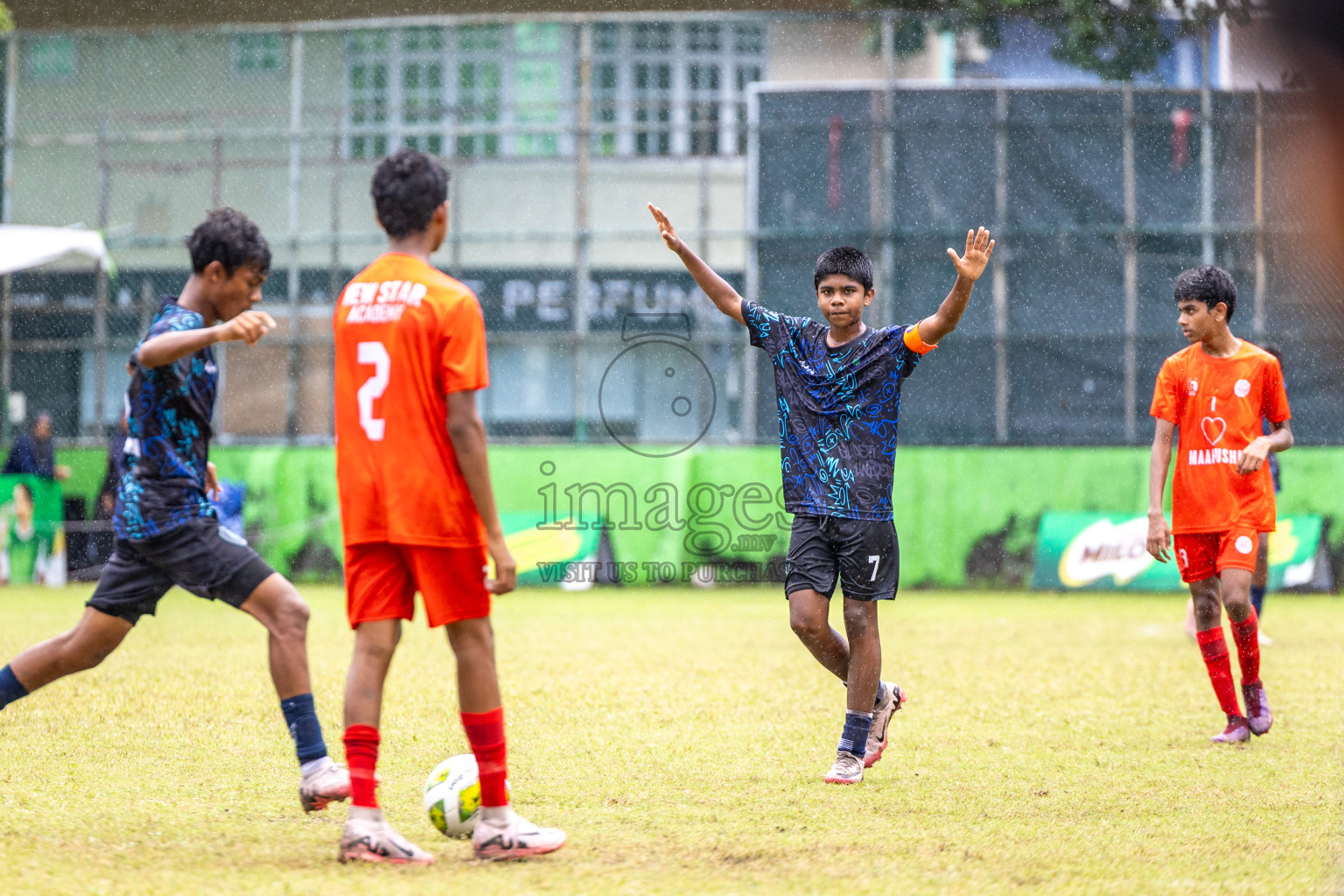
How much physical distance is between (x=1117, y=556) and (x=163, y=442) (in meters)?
14.0

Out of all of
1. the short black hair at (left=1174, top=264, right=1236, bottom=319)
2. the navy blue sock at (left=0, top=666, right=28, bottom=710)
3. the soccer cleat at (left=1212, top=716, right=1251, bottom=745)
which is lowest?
the soccer cleat at (left=1212, top=716, right=1251, bottom=745)

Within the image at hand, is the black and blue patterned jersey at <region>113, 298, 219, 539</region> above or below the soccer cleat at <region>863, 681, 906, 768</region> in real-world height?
above

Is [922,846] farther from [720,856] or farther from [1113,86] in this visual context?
[1113,86]

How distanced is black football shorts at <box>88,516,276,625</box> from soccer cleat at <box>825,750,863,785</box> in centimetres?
219

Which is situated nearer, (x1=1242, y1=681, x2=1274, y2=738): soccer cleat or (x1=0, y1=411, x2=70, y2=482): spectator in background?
(x1=1242, y1=681, x2=1274, y2=738): soccer cleat

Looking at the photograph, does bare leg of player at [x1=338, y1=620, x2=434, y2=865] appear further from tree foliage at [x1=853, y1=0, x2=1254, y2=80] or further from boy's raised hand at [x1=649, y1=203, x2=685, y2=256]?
tree foliage at [x1=853, y1=0, x2=1254, y2=80]

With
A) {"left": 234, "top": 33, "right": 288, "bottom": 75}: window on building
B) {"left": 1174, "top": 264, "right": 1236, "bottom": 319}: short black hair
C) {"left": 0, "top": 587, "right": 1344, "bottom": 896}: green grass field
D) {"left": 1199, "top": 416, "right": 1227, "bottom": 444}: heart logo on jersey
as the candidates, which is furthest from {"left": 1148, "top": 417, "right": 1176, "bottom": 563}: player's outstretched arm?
{"left": 234, "top": 33, "right": 288, "bottom": 75}: window on building

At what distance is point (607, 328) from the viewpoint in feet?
64.5

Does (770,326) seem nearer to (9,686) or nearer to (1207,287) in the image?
(1207,287)

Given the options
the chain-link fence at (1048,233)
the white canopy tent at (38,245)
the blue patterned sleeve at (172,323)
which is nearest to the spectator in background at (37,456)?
the white canopy tent at (38,245)

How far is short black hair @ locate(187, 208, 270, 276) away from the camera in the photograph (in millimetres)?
4777

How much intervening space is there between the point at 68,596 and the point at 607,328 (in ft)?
24.5

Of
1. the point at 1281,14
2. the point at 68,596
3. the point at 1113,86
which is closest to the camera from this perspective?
the point at 1281,14

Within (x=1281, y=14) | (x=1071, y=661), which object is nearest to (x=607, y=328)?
(x=1071, y=661)
